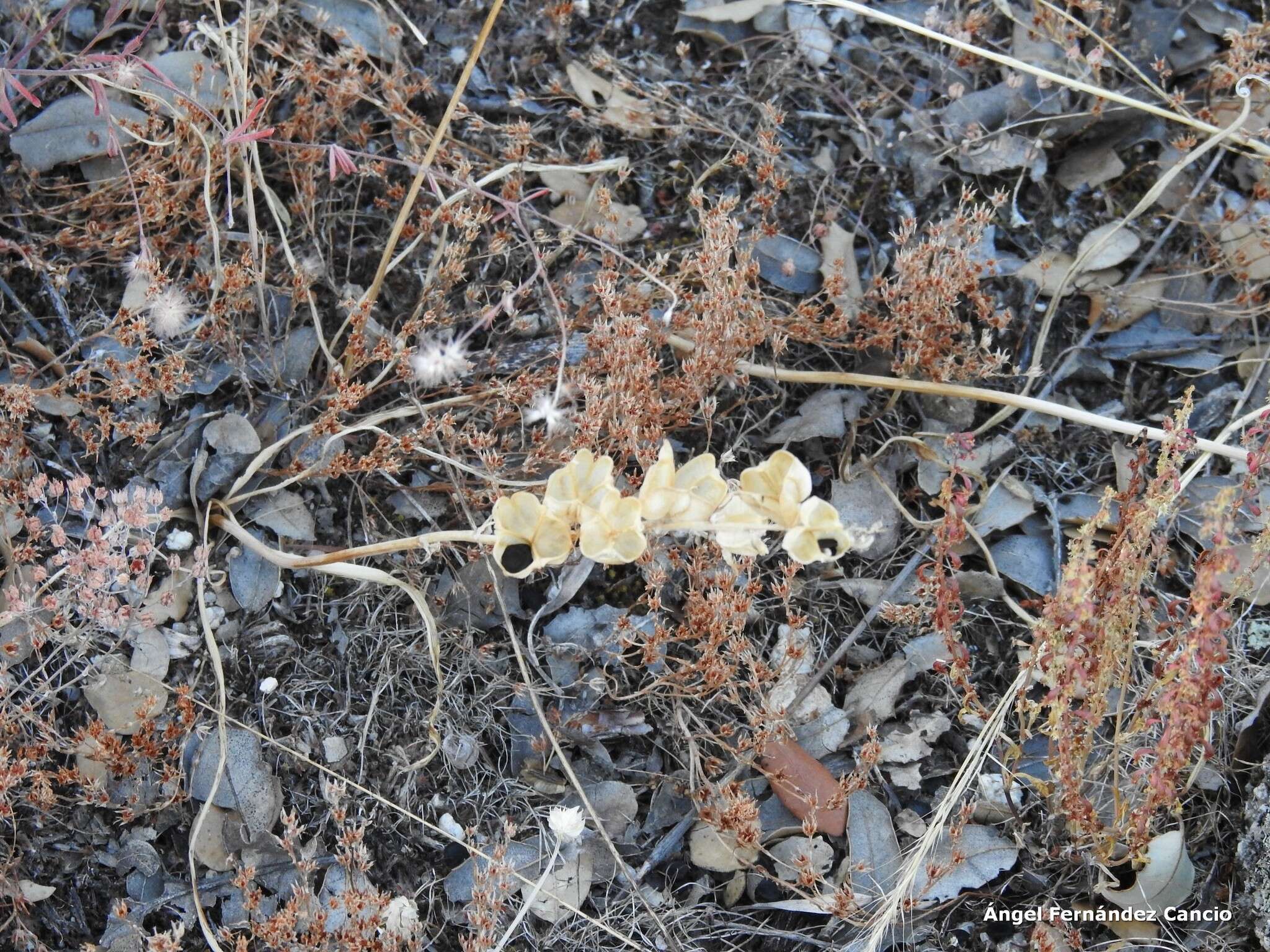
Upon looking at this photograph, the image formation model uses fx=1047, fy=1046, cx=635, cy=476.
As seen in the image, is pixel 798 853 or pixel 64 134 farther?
pixel 64 134

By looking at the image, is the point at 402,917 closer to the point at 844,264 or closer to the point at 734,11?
the point at 844,264

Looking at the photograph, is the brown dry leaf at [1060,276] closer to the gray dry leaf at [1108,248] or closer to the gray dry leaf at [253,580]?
the gray dry leaf at [1108,248]

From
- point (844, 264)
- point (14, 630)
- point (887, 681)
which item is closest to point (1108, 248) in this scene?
point (844, 264)

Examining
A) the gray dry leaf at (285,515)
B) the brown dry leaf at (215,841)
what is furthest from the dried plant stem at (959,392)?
the brown dry leaf at (215,841)

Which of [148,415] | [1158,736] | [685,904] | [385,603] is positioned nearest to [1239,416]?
[1158,736]

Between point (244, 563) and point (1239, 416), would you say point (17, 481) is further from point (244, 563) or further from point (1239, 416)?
point (1239, 416)

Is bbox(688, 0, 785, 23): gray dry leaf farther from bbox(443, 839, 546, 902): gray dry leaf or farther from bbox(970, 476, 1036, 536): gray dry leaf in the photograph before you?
bbox(443, 839, 546, 902): gray dry leaf
